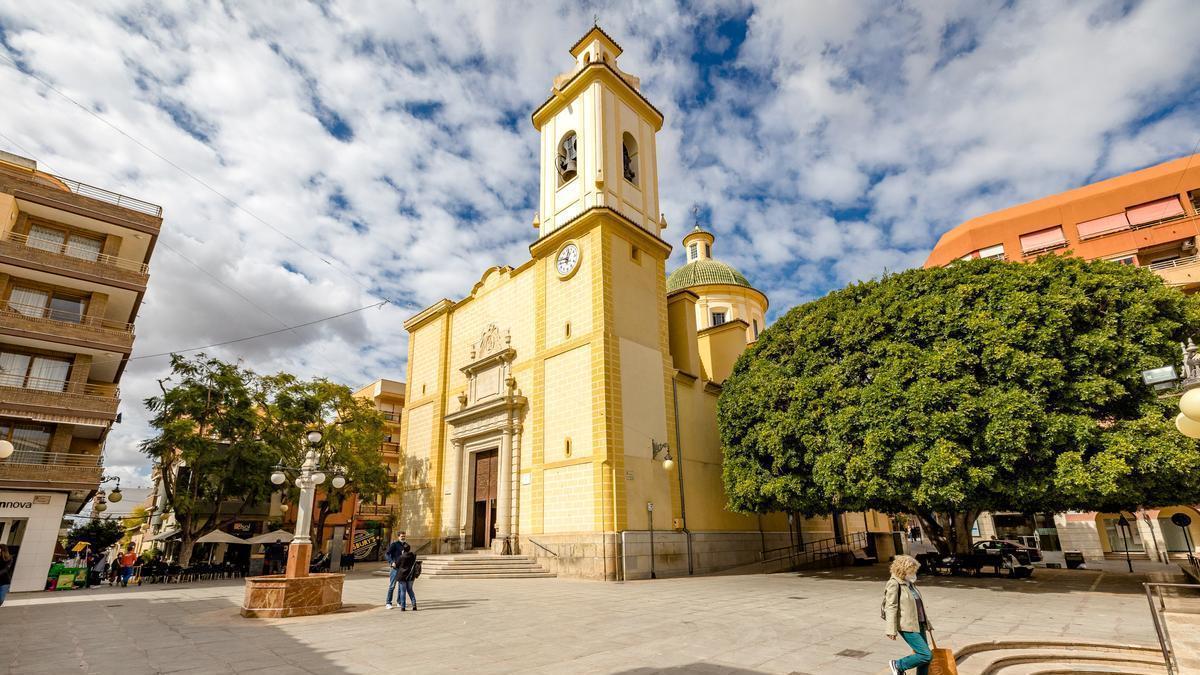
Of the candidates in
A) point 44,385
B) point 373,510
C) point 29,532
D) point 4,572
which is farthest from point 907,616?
point 373,510

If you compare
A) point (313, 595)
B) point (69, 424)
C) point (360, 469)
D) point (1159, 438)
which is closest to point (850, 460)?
point (1159, 438)

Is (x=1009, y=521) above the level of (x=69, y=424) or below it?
below

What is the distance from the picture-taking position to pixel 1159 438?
39.3ft

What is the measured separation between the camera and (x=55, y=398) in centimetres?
2086

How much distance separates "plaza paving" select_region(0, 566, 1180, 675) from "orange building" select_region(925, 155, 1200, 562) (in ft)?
70.0

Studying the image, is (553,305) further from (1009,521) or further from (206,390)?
(1009,521)

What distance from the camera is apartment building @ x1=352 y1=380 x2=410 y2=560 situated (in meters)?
34.1

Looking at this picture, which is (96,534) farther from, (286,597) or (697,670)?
(697,670)

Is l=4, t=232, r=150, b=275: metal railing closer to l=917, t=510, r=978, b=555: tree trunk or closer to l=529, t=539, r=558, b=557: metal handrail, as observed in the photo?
l=529, t=539, r=558, b=557: metal handrail

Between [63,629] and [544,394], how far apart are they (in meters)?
13.5

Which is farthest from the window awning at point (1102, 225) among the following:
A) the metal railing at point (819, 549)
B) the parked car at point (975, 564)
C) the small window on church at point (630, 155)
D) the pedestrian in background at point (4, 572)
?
the pedestrian in background at point (4, 572)

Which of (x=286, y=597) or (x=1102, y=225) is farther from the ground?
(x=1102, y=225)

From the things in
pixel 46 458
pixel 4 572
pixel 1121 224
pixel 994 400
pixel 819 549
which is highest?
pixel 1121 224

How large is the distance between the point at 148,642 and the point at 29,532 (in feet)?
58.0
